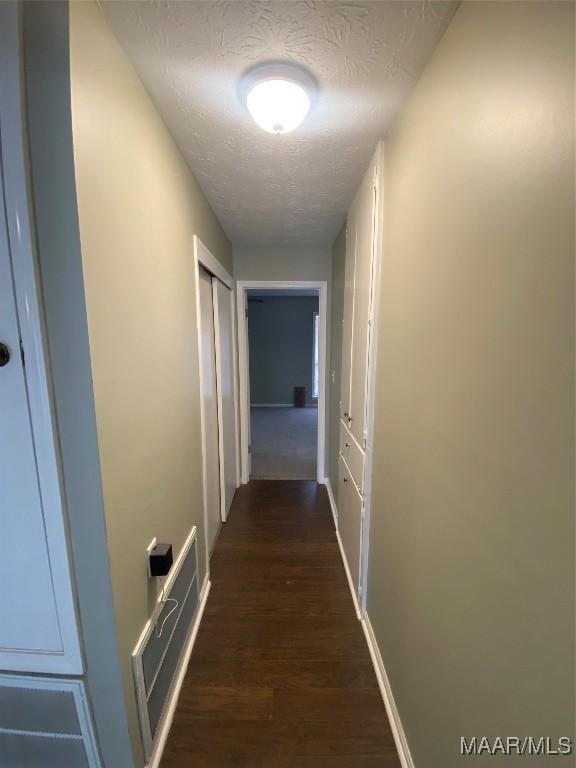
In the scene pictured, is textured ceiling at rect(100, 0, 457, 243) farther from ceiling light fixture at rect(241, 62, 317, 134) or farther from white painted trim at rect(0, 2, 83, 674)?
white painted trim at rect(0, 2, 83, 674)

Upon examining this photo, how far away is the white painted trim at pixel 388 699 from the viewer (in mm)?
1055

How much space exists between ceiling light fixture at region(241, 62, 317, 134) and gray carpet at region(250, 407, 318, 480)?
3.06 metres

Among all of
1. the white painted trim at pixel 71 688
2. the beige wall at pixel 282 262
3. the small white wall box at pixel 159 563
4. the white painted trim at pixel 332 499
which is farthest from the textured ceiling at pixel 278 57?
the white painted trim at pixel 332 499

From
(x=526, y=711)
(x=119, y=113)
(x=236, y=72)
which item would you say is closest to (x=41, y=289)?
(x=119, y=113)

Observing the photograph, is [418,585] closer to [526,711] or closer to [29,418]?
[526,711]

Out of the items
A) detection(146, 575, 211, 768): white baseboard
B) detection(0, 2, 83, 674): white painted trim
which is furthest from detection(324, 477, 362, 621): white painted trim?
detection(0, 2, 83, 674): white painted trim

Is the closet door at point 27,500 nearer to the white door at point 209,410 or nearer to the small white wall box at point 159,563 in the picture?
the small white wall box at point 159,563

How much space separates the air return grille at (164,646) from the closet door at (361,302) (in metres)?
1.09

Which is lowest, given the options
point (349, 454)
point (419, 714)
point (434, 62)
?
point (419, 714)

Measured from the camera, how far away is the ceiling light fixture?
35.7 inches

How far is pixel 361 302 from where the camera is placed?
5.33ft

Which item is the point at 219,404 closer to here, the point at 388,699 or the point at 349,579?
the point at 349,579

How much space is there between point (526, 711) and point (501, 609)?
0.17 meters

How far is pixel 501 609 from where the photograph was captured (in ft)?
2.02
